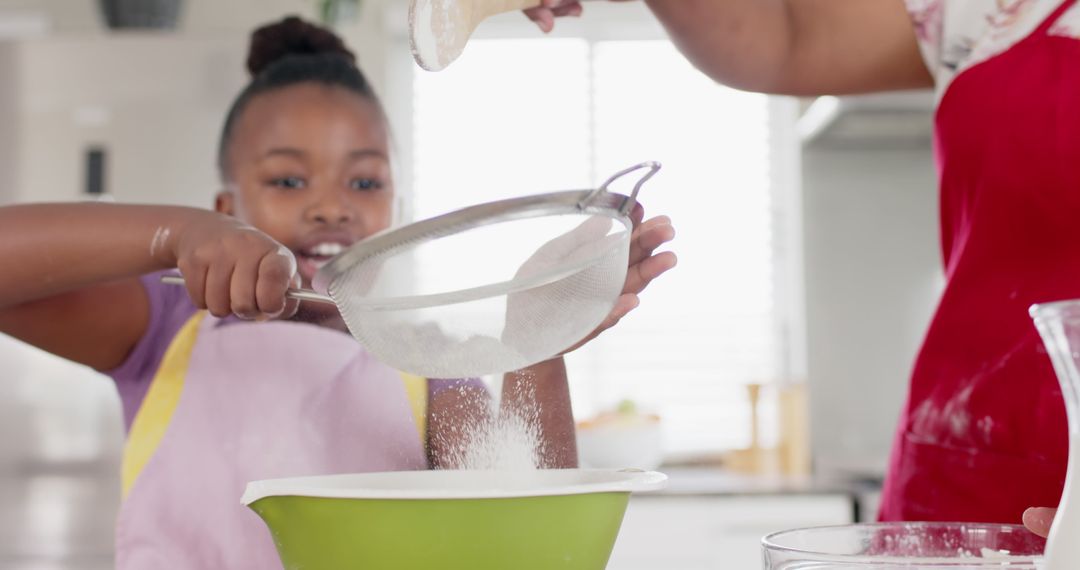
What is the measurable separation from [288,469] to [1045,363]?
0.55 m

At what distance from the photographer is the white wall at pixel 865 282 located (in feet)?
8.21

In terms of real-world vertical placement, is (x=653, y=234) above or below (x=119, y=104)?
below

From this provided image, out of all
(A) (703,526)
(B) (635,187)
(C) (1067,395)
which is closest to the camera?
(C) (1067,395)

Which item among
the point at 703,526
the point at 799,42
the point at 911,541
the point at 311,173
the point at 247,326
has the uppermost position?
the point at 799,42

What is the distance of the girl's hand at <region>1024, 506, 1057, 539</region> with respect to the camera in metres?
0.46

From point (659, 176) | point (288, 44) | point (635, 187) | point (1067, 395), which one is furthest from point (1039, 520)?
point (659, 176)

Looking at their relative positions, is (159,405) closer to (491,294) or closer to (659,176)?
(491,294)

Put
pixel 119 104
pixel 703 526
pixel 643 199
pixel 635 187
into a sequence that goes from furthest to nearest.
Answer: pixel 643 199 < pixel 119 104 < pixel 703 526 < pixel 635 187

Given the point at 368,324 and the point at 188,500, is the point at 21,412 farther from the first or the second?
the point at 368,324

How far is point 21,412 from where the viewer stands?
6.95 ft

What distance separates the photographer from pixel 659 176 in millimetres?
2707

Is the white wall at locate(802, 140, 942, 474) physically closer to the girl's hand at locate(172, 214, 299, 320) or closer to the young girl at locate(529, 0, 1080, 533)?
the young girl at locate(529, 0, 1080, 533)

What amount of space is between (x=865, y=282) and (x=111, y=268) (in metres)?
2.09

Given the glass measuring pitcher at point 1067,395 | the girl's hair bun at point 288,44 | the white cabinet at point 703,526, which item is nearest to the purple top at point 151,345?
the girl's hair bun at point 288,44
